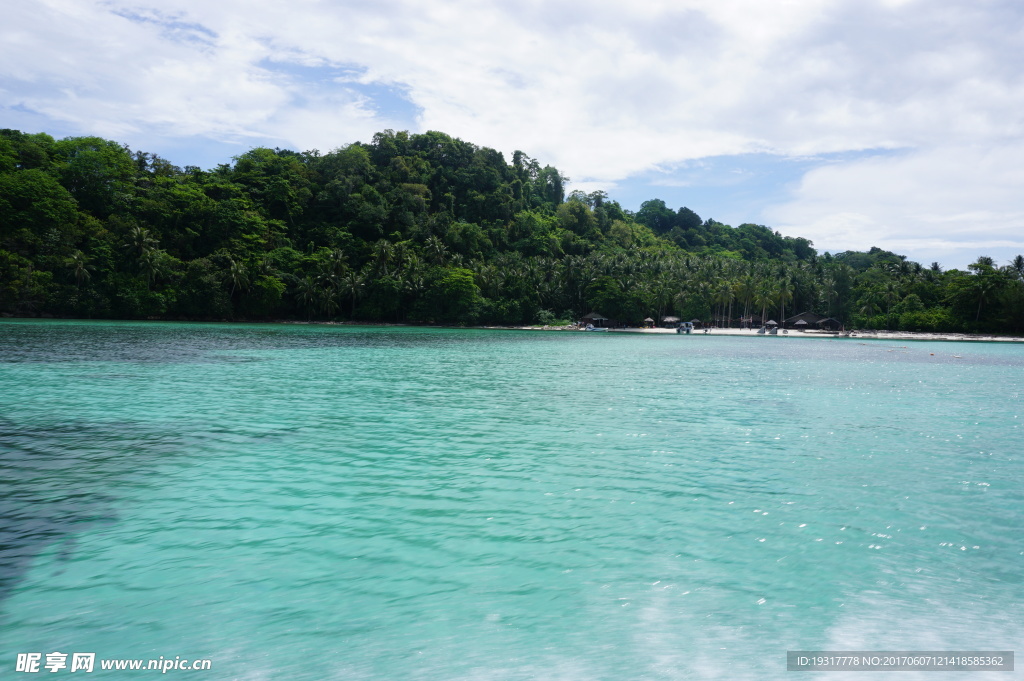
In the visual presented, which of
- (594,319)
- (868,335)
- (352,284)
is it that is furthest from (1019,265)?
(352,284)

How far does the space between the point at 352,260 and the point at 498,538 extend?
94.8 meters

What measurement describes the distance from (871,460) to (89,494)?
44.8ft

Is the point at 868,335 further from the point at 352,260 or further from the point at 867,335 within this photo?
the point at 352,260

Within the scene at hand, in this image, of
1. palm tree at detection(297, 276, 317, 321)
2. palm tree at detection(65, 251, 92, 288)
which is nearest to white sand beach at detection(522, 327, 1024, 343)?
palm tree at detection(297, 276, 317, 321)

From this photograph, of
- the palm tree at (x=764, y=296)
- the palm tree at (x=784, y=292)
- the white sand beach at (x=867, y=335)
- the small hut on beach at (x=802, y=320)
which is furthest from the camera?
the palm tree at (x=784, y=292)

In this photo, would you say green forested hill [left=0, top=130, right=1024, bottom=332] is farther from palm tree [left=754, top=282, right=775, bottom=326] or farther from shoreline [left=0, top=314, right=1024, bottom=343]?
shoreline [left=0, top=314, right=1024, bottom=343]

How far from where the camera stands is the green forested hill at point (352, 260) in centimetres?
7400

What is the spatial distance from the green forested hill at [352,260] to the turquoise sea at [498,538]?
68.5 m

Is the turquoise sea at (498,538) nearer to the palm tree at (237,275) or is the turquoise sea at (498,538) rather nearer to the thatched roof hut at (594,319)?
the palm tree at (237,275)

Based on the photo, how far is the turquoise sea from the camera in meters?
4.94

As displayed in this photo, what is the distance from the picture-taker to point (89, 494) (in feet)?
27.8

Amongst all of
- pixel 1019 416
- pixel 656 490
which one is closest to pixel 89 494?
pixel 656 490

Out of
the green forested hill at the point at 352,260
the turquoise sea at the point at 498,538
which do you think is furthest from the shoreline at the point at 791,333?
the turquoise sea at the point at 498,538

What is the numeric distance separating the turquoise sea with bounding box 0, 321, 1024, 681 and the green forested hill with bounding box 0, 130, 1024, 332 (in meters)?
68.5
